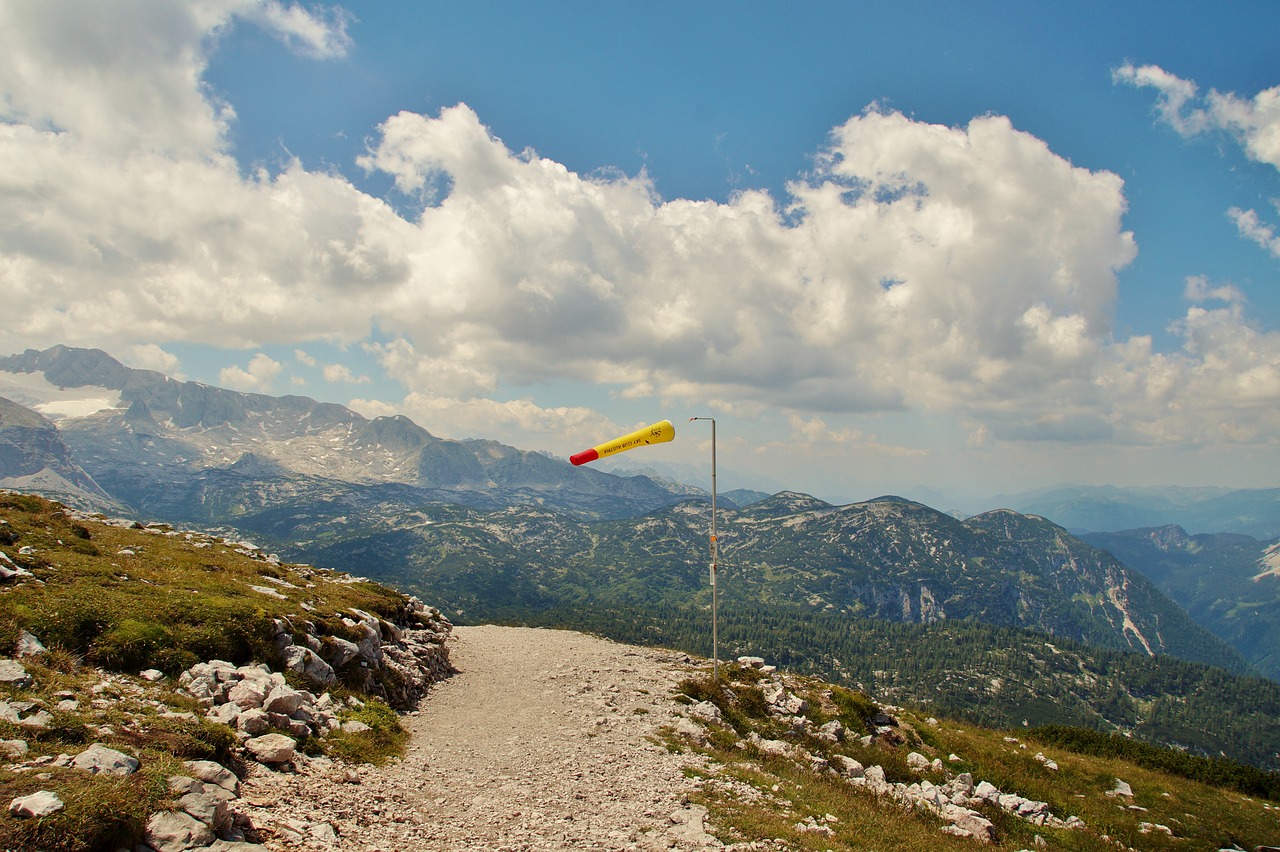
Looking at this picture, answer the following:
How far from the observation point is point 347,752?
16.9 meters

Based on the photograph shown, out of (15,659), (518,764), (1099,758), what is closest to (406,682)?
(518,764)

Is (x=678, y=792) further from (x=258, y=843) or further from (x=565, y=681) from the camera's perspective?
(x=565, y=681)

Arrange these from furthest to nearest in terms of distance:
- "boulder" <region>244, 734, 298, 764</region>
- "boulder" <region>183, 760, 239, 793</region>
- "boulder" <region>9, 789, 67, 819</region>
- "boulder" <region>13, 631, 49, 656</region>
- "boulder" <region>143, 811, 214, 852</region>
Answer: "boulder" <region>13, 631, 49, 656</region> → "boulder" <region>244, 734, 298, 764</region> → "boulder" <region>183, 760, 239, 793</region> → "boulder" <region>143, 811, 214, 852</region> → "boulder" <region>9, 789, 67, 819</region>

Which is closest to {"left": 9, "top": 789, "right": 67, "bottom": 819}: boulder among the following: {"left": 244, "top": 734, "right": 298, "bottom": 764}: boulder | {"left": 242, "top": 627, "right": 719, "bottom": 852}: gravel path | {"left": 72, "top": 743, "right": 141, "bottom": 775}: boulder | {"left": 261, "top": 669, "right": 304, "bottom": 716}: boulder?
{"left": 72, "top": 743, "right": 141, "bottom": 775}: boulder

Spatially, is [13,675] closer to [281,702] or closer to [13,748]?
[13,748]

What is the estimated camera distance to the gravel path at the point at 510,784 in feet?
42.7

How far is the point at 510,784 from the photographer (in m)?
17.4

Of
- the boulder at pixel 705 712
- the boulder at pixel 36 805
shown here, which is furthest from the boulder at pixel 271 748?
the boulder at pixel 705 712

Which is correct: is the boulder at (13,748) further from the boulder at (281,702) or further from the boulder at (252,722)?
the boulder at (281,702)

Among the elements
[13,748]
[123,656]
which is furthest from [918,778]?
[123,656]

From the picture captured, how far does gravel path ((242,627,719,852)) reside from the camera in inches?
512

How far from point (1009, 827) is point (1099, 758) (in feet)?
82.7

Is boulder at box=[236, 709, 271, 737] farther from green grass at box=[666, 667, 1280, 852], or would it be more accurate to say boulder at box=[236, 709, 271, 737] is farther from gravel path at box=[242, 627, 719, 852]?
green grass at box=[666, 667, 1280, 852]

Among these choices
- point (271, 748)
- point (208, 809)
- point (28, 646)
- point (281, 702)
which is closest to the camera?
point (208, 809)
